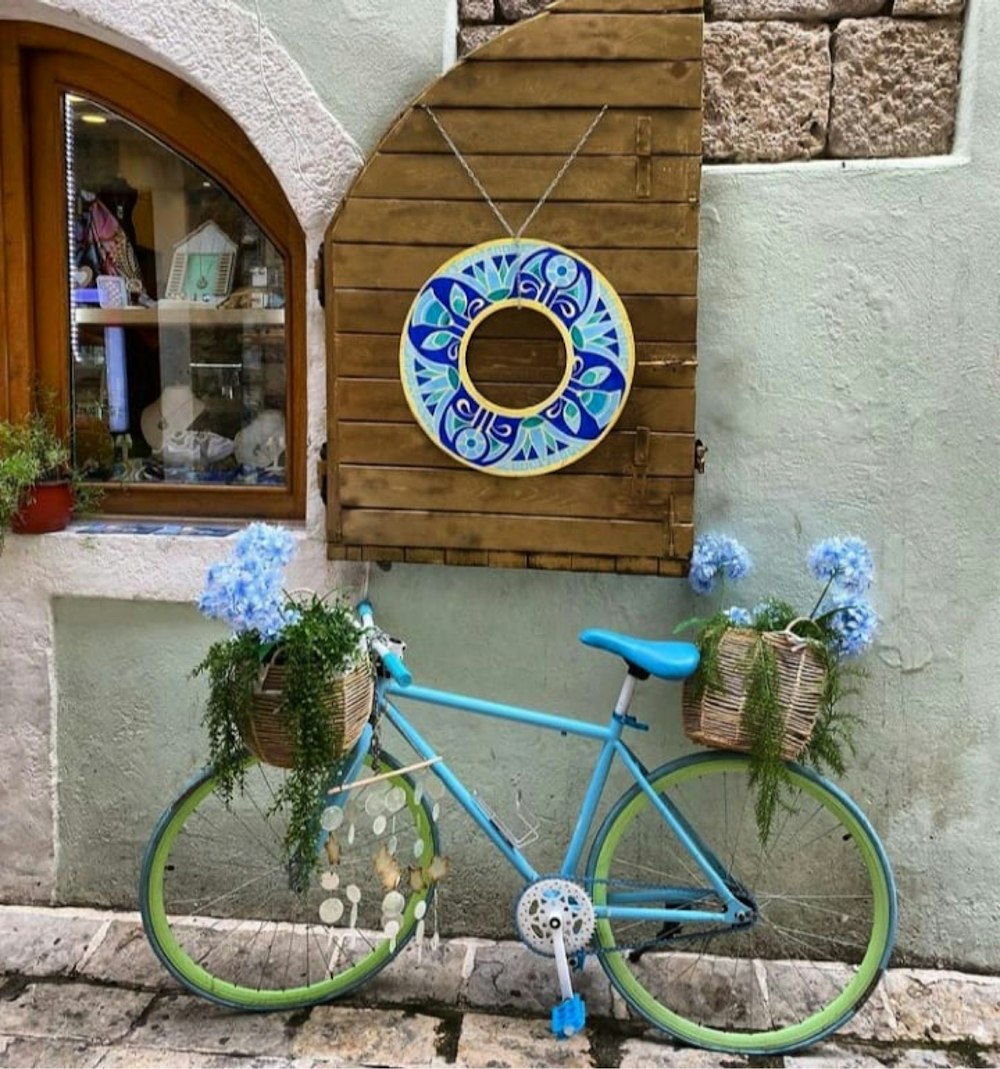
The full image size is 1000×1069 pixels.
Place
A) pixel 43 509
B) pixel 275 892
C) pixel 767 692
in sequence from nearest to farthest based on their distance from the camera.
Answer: pixel 767 692, pixel 43 509, pixel 275 892

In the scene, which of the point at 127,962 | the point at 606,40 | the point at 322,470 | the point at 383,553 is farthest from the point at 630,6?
the point at 127,962

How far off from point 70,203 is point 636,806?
2606mm

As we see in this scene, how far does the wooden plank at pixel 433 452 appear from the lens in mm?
2996

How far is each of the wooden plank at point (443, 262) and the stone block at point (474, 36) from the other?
0.63 m

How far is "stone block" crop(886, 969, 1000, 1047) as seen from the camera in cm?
297

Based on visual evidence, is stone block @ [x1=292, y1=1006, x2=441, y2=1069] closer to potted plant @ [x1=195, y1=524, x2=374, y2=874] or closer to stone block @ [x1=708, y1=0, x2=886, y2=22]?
potted plant @ [x1=195, y1=524, x2=374, y2=874]

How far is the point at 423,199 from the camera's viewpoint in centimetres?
300

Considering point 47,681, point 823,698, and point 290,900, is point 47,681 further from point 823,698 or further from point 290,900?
point 823,698

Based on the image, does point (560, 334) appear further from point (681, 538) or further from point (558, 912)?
point (558, 912)

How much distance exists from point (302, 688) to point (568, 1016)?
115 cm

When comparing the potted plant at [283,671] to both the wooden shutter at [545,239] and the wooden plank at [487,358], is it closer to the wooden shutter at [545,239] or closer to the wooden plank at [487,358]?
the wooden shutter at [545,239]

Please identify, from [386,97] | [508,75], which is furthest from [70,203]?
[508,75]

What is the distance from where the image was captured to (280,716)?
2.57m

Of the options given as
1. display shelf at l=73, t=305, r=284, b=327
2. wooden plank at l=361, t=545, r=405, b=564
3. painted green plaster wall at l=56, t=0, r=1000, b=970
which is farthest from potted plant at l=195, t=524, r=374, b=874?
display shelf at l=73, t=305, r=284, b=327
